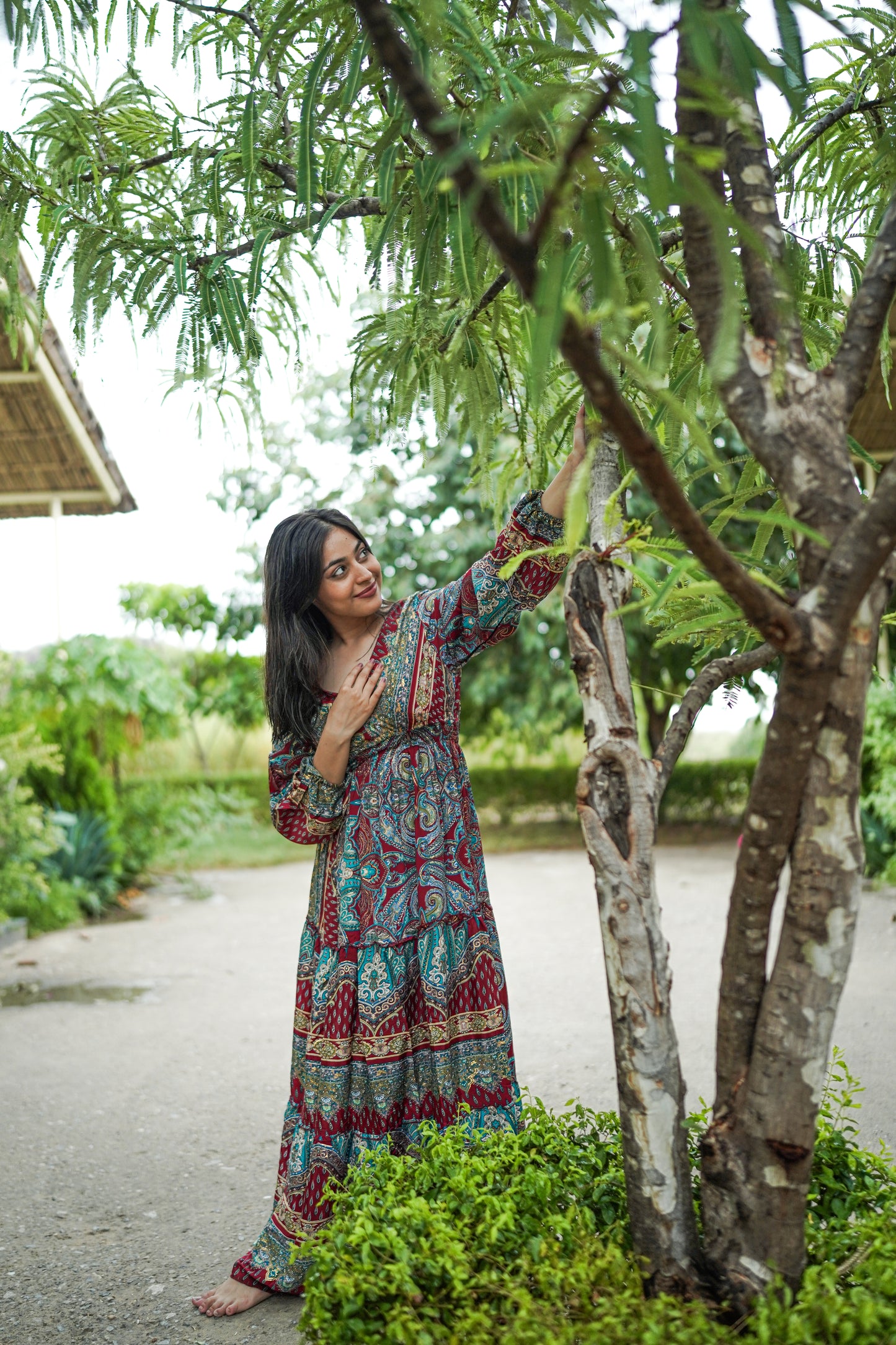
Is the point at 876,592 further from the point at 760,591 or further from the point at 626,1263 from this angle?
the point at 626,1263

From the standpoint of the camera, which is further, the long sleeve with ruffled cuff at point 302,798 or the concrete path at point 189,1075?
the concrete path at point 189,1075

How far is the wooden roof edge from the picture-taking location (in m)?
6.88

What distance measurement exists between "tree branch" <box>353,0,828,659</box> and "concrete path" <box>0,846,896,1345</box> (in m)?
1.84

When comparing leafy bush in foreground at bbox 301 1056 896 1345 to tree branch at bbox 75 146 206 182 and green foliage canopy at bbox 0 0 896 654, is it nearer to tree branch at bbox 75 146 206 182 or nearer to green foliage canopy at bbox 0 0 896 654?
green foliage canopy at bbox 0 0 896 654

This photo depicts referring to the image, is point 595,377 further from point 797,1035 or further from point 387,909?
point 387,909

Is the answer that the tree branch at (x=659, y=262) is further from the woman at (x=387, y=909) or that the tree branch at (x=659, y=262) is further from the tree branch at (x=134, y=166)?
the tree branch at (x=134, y=166)

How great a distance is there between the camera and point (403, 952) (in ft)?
7.64

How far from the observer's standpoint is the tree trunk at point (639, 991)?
1.58m

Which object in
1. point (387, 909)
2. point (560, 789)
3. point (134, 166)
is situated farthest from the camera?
point (560, 789)

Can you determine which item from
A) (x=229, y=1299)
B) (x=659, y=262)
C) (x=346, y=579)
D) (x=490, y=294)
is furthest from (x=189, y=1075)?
(x=659, y=262)

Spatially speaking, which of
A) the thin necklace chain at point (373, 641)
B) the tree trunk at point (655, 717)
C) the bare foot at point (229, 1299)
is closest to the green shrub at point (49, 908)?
the bare foot at point (229, 1299)

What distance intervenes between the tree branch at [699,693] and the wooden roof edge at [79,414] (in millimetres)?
5502

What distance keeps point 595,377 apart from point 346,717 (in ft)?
4.45

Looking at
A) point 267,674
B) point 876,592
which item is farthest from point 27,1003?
point 876,592
